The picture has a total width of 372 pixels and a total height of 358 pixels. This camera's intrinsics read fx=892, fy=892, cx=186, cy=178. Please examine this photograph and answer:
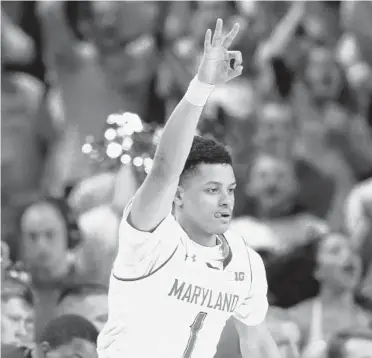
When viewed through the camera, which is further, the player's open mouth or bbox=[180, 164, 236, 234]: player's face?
the player's open mouth

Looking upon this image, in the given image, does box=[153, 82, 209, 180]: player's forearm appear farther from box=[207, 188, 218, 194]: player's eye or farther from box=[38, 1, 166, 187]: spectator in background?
box=[38, 1, 166, 187]: spectator in background

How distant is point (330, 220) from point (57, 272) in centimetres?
163

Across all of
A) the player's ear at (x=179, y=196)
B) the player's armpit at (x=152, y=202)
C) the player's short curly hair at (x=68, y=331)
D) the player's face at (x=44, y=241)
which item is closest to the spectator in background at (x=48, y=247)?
the player's face at (x=44, y=241)

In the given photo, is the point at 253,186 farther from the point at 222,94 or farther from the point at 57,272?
the point at 57,272

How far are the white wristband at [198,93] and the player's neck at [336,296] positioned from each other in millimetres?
2282

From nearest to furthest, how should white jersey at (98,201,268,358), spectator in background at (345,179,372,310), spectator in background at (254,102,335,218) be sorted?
white jersey at (98,201,268,358)
spectator in background at (345,179,372,310)
spectator in background at (254,102,335,218)

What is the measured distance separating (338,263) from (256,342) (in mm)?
1616

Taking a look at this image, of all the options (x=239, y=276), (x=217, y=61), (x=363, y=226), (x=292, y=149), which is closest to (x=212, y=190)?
(x=239, y=276)

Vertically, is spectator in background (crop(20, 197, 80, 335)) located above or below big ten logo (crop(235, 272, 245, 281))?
below

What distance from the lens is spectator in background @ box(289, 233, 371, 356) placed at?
443cm

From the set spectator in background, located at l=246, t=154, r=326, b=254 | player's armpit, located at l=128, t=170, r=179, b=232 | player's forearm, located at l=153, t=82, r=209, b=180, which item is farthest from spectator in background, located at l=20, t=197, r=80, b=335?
player's forearm, located at l=153, t=82, r=209, b=180

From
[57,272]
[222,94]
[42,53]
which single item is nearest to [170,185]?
[57,272]

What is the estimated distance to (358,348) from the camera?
4.23 meters

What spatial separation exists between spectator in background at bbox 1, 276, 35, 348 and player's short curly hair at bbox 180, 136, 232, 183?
5.31 feet
